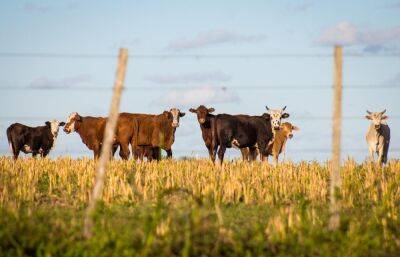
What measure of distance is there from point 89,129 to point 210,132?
588 cm

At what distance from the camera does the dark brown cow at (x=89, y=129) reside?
92.1 feet

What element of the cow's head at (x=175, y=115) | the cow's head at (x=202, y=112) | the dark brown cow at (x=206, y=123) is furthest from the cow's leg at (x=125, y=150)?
the cow's head at (x=202, y=112)

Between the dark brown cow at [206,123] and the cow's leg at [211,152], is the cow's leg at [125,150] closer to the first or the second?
the dark brown cow at [206,123]

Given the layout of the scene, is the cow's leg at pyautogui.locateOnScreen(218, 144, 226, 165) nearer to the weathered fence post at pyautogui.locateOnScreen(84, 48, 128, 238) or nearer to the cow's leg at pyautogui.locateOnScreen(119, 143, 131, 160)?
the cow's leg at pyautogui.locateOnScreen(119, 143, 131, 160)

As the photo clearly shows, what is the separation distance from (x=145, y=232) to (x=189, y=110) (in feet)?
Answer: 54.4

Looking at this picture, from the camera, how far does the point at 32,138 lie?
33.0m

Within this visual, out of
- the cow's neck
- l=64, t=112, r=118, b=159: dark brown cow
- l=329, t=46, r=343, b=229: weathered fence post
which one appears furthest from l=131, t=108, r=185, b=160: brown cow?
l=329, t=46, r=343, b=229: weathered fence post

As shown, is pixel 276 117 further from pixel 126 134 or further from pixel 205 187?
pixel 205 187

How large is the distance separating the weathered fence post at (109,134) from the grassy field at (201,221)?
236 mm

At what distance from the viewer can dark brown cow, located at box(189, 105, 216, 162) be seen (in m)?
24.4

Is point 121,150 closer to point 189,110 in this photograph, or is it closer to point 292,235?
point 189,110

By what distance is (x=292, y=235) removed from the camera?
919cm

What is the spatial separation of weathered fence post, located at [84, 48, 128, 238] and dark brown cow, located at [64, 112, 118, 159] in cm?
1785

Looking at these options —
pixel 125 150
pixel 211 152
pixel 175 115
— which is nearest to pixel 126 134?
pixel 125 150
